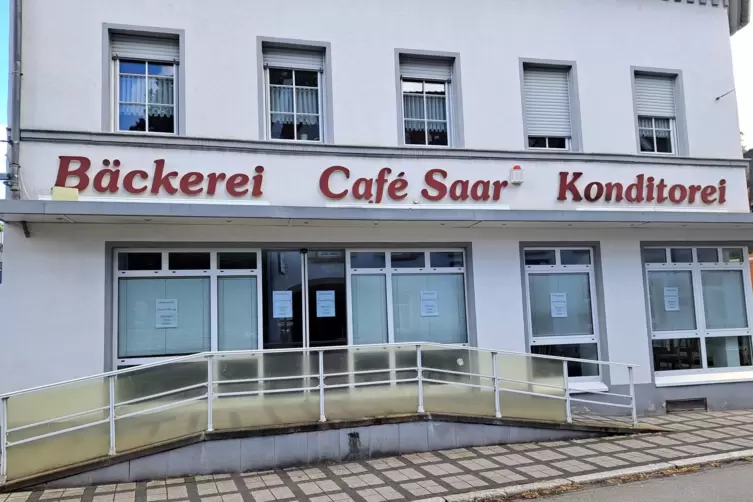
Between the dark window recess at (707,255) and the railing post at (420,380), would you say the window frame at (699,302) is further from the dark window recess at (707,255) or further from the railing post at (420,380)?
the railing post at (420,380)

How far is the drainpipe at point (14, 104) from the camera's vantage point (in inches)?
281

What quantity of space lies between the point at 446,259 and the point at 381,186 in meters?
1.58

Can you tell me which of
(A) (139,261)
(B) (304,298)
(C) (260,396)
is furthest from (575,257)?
(A) (139,261)

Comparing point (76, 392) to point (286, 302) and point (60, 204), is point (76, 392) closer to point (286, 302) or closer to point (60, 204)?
point (60, 204)

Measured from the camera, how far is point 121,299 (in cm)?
773

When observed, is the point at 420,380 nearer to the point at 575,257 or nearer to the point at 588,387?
the point at 588,387

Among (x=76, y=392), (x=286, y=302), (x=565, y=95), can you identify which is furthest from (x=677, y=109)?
(x=76, y=392)

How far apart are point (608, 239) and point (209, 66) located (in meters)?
6.79

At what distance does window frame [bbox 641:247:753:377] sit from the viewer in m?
9.74

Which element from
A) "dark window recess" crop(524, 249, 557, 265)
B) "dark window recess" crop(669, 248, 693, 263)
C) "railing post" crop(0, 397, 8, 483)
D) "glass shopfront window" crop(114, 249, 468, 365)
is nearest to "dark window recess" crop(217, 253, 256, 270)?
"glass shopfront window" crop(114, 249, 468, 365)

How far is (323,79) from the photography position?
880 cm

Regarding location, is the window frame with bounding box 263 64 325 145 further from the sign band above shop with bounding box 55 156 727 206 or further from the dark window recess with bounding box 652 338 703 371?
the dark window recess with bounding box 652 338 703 371

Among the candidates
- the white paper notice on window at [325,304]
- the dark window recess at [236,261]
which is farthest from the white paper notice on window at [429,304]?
the dark window recess at [236,261]

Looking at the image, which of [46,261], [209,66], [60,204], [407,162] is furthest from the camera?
[407,162]
